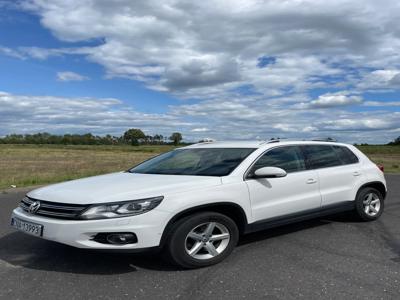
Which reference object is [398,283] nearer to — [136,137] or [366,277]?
[366,277]

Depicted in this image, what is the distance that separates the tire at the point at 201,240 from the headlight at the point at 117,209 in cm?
40

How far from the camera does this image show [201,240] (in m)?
4.56

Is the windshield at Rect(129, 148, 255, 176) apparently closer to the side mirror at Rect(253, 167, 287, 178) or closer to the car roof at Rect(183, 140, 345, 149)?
the car roof at Rect(183, 140, 345, 149)

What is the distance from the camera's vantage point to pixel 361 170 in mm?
6645

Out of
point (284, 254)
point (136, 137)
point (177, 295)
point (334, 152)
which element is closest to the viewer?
point (177, 295)

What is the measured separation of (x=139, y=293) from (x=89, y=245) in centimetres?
70

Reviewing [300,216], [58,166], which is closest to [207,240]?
[300,216]

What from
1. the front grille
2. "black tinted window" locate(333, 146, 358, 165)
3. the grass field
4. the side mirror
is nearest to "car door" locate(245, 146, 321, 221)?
the side mirror

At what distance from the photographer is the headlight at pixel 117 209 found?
4.13 m

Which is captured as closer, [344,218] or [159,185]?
[159,185]

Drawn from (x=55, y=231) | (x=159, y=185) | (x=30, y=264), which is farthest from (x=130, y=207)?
(x=30, y=264)

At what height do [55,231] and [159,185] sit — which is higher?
[159,185]

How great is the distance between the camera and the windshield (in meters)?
5.16

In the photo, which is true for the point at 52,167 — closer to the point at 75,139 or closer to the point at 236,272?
the point at 236,272
